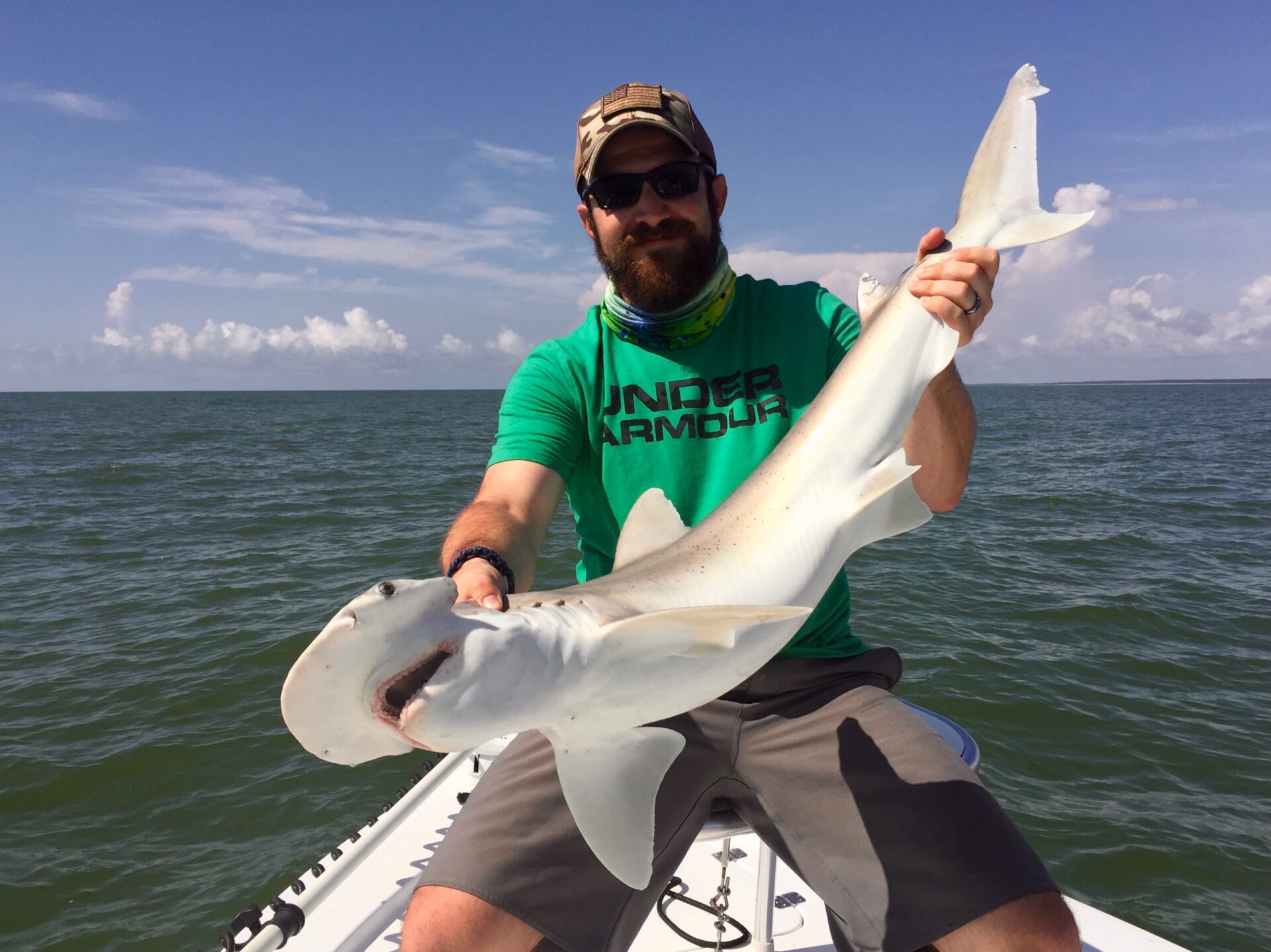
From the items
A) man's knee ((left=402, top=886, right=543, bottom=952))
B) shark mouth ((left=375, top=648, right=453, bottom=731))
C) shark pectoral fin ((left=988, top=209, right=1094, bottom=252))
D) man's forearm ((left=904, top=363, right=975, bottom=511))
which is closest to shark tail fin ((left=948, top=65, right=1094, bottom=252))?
shark pectoral fin ((left=988, top=209, right=1094, bottom=252))

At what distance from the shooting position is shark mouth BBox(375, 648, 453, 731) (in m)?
1.61

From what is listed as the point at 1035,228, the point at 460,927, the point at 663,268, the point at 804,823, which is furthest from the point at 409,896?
the point at 1035,228

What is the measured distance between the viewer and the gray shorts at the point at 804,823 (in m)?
2.33

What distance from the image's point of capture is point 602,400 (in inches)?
127

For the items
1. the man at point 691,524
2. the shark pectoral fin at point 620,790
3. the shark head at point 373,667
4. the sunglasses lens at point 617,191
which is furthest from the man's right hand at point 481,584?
the sunglasses lens at point 617,191

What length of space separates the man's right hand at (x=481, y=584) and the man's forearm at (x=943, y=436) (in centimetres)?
148

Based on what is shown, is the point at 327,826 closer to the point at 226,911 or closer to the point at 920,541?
the point at 226,911

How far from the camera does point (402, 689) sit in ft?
5.38

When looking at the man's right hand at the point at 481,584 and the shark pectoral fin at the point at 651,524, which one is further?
the shark pectoral fin at the point at 651,524

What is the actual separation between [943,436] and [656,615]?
4.72 feet

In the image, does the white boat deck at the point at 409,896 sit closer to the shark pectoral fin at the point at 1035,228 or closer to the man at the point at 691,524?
the man at the point at 691,524

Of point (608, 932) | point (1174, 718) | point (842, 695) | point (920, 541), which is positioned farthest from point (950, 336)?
point (920, 541)

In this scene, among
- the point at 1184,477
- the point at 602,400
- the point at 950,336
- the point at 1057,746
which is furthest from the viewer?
the point at 1184,477

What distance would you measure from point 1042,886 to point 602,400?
2.20m
